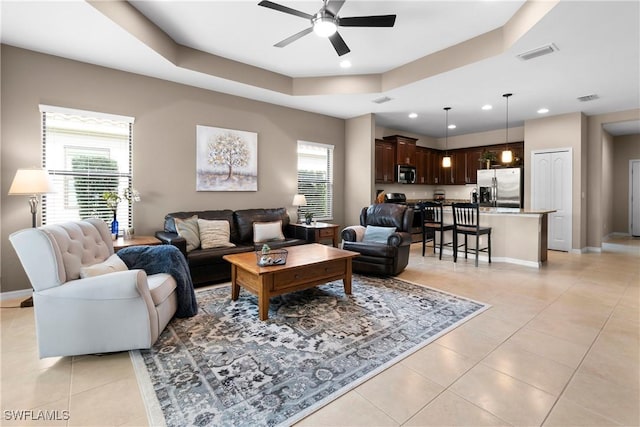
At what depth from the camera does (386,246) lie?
4.25 meters

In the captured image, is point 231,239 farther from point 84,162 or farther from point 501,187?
point 501,187

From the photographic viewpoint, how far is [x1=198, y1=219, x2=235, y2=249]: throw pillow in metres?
4.18

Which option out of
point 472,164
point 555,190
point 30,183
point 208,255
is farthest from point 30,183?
point 472,164

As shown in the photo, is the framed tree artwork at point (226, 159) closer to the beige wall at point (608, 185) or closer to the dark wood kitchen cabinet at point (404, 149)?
the dark wood kitchen cabinet at point (404, 149)

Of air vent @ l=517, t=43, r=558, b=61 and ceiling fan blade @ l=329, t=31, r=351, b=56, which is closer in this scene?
ceiling fan blade @ l=329, t=31, r=351, b=56

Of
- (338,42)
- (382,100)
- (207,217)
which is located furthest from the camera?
(382,100)

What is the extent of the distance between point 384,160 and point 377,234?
3177 mm

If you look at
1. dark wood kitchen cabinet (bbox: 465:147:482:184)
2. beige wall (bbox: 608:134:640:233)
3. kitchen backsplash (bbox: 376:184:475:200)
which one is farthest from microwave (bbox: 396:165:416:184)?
beige wall (bbox: 608:134:640:233)

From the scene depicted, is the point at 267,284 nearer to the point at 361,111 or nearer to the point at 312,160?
the point at 312,160

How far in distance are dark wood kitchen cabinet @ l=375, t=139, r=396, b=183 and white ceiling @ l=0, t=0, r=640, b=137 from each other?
168 cm

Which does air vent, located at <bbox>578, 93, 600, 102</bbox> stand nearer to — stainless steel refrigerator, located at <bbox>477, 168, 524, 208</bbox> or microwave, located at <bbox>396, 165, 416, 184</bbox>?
stainless steel refrigerator, located at <bbox>477, 168, 524, 208</bbox>

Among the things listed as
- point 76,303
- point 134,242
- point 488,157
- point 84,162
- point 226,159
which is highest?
point 488,157

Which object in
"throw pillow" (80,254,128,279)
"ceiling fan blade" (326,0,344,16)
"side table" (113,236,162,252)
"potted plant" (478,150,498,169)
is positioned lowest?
"throw pillow" (80,254,128,279)

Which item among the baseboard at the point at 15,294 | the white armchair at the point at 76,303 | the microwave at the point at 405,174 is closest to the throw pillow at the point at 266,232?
the white armchair at the point at 76,303
